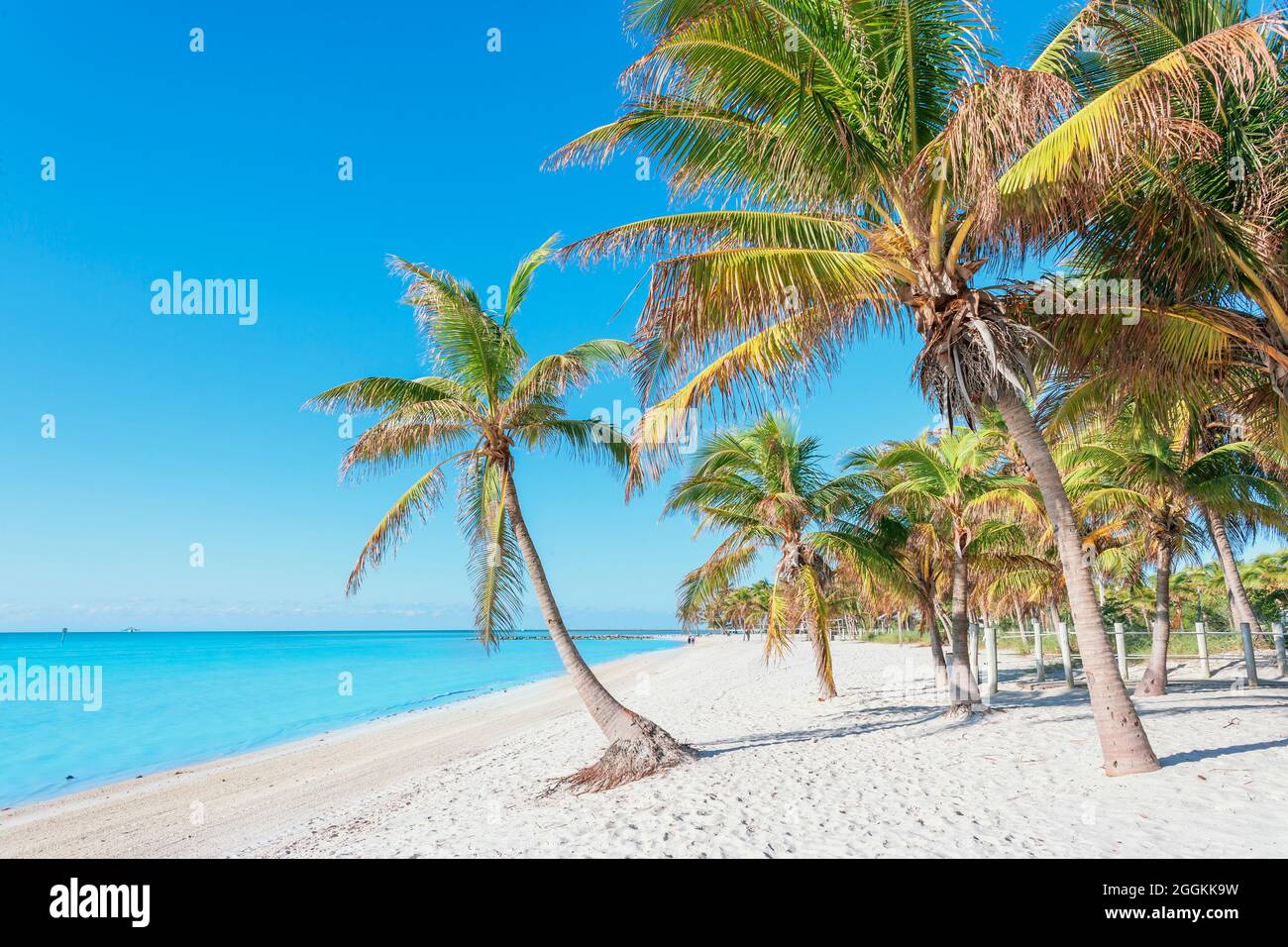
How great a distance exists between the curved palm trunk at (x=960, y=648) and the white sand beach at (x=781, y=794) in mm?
467

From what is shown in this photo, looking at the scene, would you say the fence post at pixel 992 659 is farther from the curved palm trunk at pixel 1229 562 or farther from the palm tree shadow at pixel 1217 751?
the palm tree shadow at pixel 1217 751

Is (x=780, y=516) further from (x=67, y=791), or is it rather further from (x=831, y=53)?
(x=67, y=791)

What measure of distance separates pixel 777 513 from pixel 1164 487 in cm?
690

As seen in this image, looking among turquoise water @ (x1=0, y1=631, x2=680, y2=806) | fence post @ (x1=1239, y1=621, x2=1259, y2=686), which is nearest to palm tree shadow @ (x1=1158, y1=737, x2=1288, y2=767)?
fence post @ (x1=1239, y1=621, x2=1259, y2=686)

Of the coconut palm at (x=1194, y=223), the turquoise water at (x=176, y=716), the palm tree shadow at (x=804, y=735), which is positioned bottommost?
the turquoise water at (x=176, y=716)

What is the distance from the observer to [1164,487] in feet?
41.1

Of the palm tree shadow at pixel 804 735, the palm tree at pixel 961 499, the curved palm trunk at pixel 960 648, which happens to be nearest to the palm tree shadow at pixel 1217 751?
the palm tree at pixel 961 499

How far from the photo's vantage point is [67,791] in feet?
49.5

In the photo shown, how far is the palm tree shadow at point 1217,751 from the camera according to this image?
7320 millimetres

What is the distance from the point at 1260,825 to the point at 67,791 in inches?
798

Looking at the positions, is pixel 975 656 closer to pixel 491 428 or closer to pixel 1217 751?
pixel 1217 751

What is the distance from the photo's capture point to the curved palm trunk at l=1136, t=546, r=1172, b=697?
13.1 meters

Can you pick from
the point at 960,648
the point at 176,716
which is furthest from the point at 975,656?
the point at 176,716

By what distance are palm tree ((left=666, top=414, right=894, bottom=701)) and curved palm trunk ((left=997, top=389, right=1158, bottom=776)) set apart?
629 centimetres
